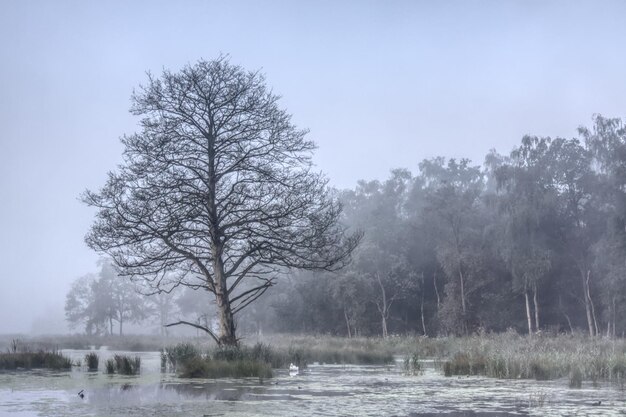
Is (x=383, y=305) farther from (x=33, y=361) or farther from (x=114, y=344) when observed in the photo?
(x=33, y=361)

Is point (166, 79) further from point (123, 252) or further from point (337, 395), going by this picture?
point (337, 395)

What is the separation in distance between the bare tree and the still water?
13.5 feet

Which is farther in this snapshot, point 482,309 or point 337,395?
point 482,309

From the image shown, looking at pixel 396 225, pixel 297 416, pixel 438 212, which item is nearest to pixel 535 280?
pixel 438 212

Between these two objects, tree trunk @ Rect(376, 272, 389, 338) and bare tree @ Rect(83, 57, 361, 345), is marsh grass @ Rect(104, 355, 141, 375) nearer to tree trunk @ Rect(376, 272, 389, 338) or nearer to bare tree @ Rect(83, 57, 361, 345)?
bare tree @ Rect(83, 57, 361, 345)

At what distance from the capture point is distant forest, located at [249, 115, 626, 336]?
165ft

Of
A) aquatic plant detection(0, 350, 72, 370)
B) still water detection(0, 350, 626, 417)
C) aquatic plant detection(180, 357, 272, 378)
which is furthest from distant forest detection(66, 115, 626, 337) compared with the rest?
still water detection(0, 350, 626, 417)

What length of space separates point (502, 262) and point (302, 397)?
46682 millimetres

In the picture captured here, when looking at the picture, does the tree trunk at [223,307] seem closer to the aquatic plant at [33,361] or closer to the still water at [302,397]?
the still water at [302,397]

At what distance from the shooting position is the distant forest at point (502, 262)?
50.2 m

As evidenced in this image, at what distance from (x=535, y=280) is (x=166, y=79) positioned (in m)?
37.5

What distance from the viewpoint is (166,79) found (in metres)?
20.5

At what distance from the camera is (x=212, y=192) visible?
20406mm

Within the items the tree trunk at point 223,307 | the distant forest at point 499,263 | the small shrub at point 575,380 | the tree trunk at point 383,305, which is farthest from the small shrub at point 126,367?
the tree trunk at point 383,305
